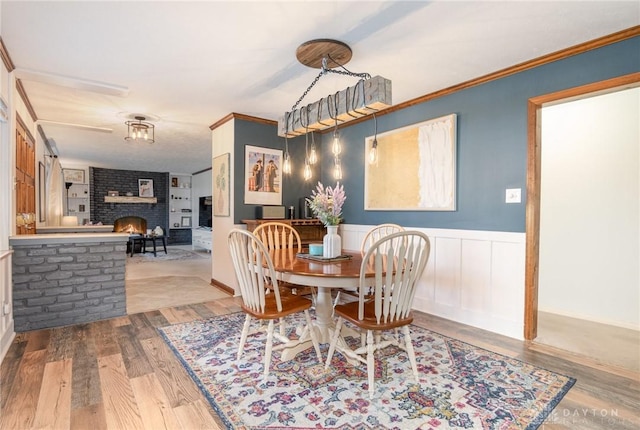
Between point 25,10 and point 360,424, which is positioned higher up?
point 25,10

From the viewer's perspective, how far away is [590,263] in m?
3.16

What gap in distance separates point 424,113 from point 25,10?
128 inches

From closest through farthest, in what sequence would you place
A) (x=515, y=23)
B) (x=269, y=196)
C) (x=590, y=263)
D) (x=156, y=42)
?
(x=515, y=23)
(x=156, y=42)
(x=590, y=263)
(x=269, y=196)

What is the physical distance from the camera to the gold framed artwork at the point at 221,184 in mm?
4189

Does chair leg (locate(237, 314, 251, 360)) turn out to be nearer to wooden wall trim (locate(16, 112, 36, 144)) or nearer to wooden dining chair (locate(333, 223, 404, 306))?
wooden dining chair (locate(333, 223, 404, 306))

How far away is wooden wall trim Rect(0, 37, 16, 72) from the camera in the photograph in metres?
2.37

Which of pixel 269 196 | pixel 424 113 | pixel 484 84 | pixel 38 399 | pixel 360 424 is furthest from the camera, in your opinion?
pixel 269 196

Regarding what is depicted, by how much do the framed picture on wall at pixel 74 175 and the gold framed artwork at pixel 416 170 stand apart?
8605 mm

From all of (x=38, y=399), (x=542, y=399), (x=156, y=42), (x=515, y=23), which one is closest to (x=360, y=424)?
(x=542, y=399)

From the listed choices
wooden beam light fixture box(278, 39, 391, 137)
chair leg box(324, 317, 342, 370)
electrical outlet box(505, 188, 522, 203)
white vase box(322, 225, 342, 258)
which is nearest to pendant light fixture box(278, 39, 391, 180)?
wooden beam light fixture box(278, 39, 391, 137)

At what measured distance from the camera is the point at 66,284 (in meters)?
3.02

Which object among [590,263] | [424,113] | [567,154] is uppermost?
[424,113]

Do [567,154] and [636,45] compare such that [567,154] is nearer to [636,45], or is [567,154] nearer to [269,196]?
[636,45]

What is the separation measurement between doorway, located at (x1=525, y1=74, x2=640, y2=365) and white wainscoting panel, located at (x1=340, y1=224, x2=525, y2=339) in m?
0.11
